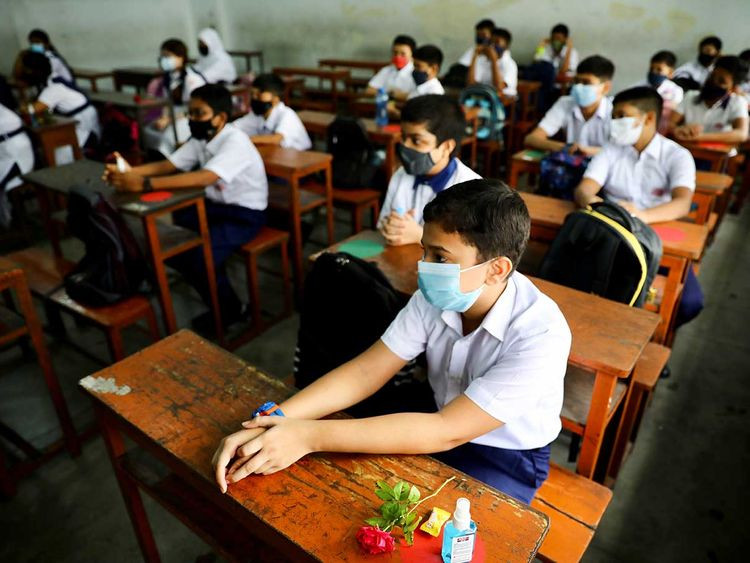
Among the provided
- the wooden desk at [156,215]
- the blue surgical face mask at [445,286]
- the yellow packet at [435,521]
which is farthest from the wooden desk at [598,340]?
the wooden desk at [156,215]

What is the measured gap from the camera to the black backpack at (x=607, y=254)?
1699 millimetres

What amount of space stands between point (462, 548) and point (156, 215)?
1.83 m

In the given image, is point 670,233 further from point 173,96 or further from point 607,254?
point 173,96

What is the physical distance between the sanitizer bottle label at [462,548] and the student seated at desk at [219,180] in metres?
2.09

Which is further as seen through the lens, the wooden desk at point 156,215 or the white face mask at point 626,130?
the white face mask at point 626,130

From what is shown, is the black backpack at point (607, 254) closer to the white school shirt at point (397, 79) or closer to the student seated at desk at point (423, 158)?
the student seated at desk at point (423, 158)

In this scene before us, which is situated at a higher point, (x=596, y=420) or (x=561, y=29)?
(x=561, y=29)

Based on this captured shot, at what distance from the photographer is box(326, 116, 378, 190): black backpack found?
348cm

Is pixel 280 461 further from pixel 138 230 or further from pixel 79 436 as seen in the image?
pixel 138 230

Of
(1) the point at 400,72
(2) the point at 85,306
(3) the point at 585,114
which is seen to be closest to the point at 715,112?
(3) the point at 585,114

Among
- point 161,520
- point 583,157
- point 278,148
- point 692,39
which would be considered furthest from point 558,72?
point 161,520

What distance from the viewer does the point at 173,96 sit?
5.00 meters

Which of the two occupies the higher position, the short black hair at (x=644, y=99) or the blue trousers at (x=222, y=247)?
the short black hair at (x=644, y=99)

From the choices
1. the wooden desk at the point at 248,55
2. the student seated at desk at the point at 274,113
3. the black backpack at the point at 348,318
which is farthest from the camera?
the wooden desk at the point at 248,55
